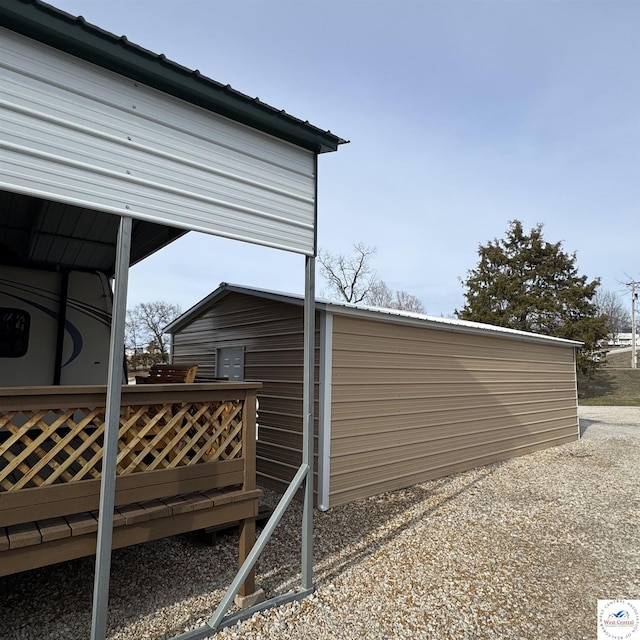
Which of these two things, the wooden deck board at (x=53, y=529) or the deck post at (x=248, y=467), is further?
the deck post at (x=248, y=467)

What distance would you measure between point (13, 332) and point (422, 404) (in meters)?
5.47

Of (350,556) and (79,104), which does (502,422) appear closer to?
(350,556)

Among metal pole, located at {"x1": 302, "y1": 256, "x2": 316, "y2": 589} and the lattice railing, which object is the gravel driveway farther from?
the lattice railing

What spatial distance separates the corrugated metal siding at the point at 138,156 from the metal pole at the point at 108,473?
1.43ft

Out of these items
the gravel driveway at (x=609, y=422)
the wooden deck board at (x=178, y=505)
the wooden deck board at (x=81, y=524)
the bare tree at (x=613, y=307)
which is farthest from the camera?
the bare tree at (x=613, y=307)

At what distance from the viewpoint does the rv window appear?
14.7 ft

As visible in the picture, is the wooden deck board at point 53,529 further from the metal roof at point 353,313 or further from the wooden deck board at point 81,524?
the metal roof at point 353,313

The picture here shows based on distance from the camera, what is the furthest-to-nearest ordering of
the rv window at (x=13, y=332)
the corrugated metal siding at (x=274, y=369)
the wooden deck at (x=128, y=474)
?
the corrugated metal siding at (x=274, y=369)
the rv window at (x=13, y=332)
the wooden deck at (x=128, y=474)

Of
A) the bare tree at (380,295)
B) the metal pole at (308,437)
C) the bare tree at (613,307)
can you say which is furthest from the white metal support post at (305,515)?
the bare tree at (613,307)

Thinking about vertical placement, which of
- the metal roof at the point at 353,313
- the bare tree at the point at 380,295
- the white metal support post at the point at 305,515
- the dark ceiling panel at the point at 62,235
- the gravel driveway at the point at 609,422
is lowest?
the gravel driveway at the point at 609,422

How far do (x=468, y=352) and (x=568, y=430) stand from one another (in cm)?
532

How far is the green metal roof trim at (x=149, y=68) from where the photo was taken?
2.32 meters

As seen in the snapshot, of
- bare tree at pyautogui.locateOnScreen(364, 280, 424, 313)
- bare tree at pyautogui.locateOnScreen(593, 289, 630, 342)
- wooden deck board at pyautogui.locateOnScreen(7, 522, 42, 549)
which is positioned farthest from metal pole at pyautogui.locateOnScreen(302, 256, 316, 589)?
bare tree at pyautogui.locateOnScreen(593, 289, 630, 342)

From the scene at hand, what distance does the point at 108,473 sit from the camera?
2510 millimetres
